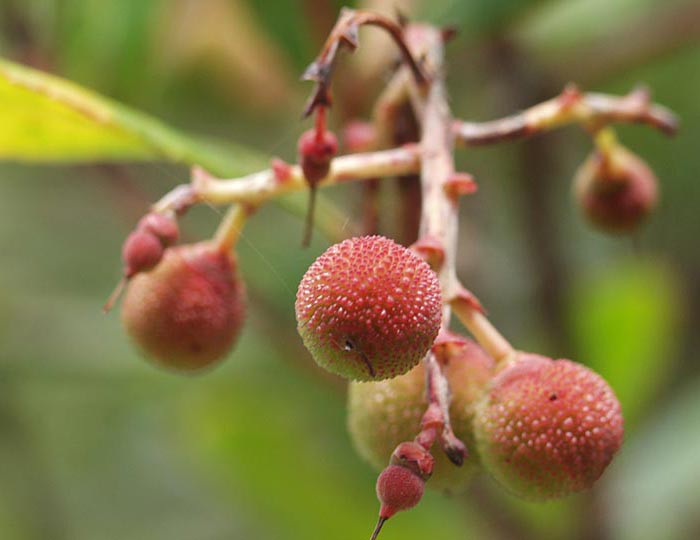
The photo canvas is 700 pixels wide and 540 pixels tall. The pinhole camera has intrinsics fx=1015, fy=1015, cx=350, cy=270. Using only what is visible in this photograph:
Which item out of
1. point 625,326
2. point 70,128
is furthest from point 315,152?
point 625,326

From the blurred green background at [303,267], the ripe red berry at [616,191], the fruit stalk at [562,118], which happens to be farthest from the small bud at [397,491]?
the blurred green background at [303,267]

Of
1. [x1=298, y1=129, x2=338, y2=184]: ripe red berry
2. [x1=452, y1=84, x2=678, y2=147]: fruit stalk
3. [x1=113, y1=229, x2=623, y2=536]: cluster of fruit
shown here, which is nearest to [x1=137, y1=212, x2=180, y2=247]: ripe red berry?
[x1=113, y1=229, x2=623, y2=536]: cluster of fruit

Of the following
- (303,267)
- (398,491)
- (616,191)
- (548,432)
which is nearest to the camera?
(398,491)

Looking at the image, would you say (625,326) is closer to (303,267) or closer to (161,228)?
(303,267)

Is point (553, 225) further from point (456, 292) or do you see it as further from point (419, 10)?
point (456, 292)

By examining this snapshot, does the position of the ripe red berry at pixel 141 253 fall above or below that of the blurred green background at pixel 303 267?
above

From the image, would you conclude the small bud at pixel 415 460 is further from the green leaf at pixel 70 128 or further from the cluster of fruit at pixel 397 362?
the green leaf at pixel 70 128

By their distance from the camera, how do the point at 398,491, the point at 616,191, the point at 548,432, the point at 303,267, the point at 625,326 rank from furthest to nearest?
the point at 625,326, the point at 303,267, the point at 616,191, the point at 548,432, the point at 398,491

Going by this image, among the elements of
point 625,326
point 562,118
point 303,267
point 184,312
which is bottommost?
point 625,326
